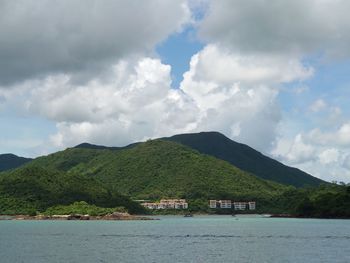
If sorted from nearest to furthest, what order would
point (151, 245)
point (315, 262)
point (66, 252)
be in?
point (315, 262) < point (66, 252) < point (151, 245)

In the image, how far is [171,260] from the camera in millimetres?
71062

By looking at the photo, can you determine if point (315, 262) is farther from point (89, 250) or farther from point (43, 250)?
point (43, 250)

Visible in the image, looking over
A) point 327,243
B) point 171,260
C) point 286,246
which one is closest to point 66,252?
point 171,260

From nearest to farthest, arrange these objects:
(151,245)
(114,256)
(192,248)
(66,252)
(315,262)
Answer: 1. (315,262)
2. (114,256)
3. (66,252)
4. (192,248)
5. (151,245)

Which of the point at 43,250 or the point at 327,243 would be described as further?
the point at 327,243

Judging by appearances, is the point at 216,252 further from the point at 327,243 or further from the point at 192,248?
the point at 327,243

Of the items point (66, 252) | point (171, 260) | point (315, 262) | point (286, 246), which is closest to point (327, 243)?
point (286, 246)

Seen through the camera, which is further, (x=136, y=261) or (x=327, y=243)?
(x=327, y=243)

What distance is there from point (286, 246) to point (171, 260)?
1054 inches

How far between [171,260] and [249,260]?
10371mm

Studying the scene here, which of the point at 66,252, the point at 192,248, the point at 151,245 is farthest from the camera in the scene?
the point at 151,245

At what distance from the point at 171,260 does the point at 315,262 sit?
1871 centimetres

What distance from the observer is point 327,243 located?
3770 inches

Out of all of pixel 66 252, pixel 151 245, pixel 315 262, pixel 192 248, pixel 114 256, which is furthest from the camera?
pixel 151 245
